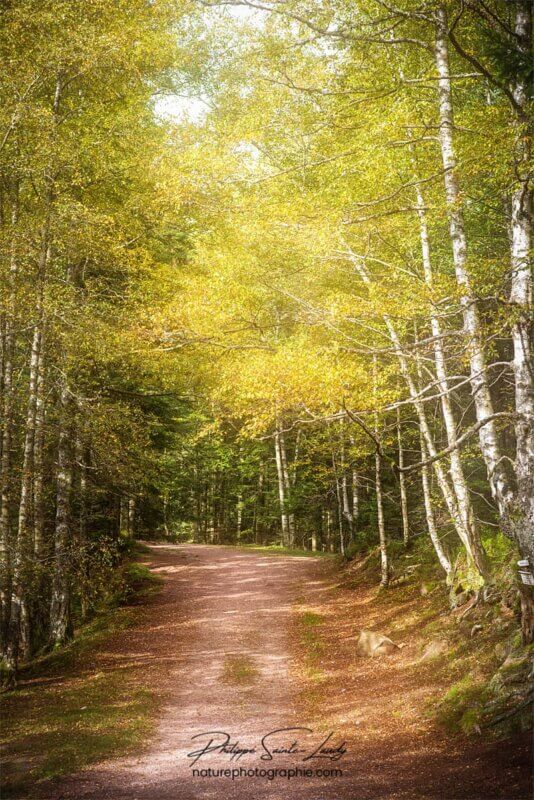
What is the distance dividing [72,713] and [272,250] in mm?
9432

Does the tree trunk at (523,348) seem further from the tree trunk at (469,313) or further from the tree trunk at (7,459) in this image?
the tree trunk at (7,459)

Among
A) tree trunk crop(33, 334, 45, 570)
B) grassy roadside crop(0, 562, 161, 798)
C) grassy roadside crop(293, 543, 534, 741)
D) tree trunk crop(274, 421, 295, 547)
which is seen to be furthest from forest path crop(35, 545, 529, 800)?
tree trunk crop(274, 421, 295, 547)

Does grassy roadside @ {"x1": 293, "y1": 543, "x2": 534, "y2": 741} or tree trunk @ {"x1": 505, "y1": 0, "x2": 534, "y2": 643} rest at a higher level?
tree trunk @ {"x1": 505, "y1": 0, "x2": 534, "y2": 643}

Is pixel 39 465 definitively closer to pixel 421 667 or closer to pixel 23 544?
pixel 23 544

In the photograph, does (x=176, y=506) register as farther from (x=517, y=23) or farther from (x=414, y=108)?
(x=517, y=23)

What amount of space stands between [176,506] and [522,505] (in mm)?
24472

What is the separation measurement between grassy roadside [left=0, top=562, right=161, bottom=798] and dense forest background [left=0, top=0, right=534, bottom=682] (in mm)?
847

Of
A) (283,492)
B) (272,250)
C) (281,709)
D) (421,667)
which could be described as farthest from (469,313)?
(283,492)

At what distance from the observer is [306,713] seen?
7738mm

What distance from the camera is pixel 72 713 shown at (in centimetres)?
778

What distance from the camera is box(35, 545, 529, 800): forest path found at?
537 cm

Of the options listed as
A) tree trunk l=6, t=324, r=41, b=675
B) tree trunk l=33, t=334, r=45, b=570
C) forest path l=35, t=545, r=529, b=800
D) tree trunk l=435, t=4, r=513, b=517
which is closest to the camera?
forest path l=35, t=545, r=529, b=800

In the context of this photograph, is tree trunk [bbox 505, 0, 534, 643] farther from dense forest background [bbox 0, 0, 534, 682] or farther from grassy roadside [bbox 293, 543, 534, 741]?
grassy roadside [bbox 293, 543, 534, 741]

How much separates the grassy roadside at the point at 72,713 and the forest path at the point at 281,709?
0.26m
